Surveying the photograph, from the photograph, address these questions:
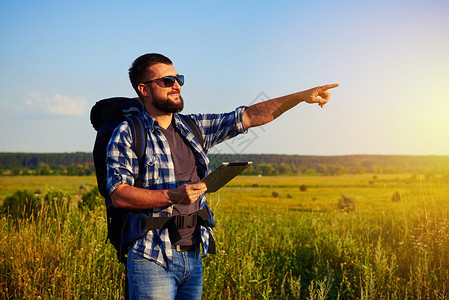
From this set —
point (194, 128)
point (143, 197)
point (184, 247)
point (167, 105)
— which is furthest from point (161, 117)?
point (184, 247)

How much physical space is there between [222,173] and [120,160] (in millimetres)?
617

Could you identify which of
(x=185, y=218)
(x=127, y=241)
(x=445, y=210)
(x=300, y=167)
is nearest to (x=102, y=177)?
(x=127, y=241)

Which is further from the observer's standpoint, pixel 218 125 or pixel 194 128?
pixel 218 125

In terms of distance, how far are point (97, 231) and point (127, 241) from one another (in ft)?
11.2

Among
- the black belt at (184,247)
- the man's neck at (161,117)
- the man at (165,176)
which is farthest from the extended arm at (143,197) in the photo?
the man's neck at (161,117)

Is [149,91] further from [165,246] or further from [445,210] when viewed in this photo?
[445,210]

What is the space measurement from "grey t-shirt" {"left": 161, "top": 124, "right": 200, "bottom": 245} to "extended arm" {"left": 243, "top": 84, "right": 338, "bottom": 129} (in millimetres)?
545

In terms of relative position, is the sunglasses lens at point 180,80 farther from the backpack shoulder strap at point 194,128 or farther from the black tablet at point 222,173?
the black tablet at point 222,173

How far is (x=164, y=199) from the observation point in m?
2.12

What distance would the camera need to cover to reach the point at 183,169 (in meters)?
2.43

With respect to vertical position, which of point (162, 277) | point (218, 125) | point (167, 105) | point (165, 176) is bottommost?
point (162, 277)

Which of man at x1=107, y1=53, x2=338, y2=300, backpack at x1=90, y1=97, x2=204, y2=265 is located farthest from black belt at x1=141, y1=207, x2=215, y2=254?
backpack at x1=90, y1=97, x2=204, y2=265

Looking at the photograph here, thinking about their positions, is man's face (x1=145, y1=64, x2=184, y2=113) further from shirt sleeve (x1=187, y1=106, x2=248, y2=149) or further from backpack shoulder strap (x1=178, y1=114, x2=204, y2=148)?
shirt sleeve (x1=187, y1=106, x2=248, y2=149)

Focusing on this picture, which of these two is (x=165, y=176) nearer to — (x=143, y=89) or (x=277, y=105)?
(x=143, y=89)
